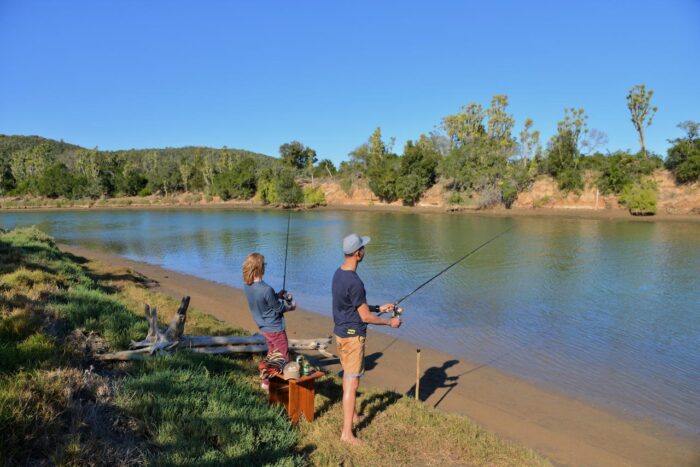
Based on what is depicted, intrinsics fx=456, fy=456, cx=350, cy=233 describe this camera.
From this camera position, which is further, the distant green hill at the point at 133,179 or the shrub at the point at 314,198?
the distant green hill at the point at 133,179

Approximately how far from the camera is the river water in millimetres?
7469

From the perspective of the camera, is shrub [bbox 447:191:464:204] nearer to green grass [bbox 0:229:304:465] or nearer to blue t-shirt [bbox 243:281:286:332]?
green grass [bbox 0:229:304:465]

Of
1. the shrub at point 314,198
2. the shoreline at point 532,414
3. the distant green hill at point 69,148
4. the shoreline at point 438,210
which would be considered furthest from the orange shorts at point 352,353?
the distant green hill at point 69,148

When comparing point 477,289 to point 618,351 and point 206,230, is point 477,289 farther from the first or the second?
point 206,230

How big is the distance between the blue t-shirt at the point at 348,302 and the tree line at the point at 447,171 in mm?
41428

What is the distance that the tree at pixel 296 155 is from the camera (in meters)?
→ 78.2

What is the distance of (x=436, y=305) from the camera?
11.9m

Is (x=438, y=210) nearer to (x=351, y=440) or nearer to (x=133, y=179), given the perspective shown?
(x=351, y=440)

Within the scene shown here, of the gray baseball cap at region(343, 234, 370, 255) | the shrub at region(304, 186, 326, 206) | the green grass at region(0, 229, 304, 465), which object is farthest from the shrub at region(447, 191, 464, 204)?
the gray baseball cap at region(343, 234, 370, 255)

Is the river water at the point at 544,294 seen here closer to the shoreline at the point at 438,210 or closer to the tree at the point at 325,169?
the shoreline at the point at 438,210

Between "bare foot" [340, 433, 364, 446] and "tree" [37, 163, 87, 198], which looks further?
"tree" [37, 163, 87, 198]

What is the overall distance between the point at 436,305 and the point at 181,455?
944cm

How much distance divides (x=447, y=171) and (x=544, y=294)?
40.6 meters

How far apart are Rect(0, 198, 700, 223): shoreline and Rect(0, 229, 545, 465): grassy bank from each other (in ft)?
123
